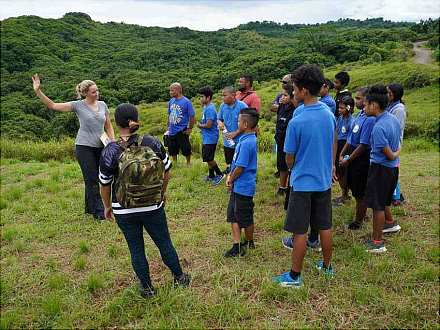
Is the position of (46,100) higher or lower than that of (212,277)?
higher

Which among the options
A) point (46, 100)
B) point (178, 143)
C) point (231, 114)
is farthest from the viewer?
point (178, 143)

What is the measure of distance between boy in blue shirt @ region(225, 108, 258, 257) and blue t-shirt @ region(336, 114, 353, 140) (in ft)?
6.21

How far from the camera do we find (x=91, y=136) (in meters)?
5.86

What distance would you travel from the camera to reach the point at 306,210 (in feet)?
12.3

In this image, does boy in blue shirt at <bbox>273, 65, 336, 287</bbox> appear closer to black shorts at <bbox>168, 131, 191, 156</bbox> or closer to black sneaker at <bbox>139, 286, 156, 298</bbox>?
black sneaker at <bbox>139, 286, 156, 298</bbox>

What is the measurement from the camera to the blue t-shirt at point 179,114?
804cm

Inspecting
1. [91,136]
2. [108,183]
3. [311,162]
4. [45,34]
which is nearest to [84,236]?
[91,136]

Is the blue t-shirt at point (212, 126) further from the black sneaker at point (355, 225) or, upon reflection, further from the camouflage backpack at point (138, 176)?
the camouflage backpack at point (138, 176)

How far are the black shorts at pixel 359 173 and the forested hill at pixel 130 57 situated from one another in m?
40.7

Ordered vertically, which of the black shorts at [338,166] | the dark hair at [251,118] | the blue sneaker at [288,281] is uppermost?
the dark hair at [251,118]

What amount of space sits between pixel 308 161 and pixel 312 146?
0.48 ft

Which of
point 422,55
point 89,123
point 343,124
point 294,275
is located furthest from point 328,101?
point 422,55

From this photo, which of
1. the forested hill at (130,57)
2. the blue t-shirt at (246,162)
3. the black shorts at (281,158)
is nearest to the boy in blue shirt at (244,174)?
the blue t-shirt at (246,162)

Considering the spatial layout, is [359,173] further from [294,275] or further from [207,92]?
[207,92]
